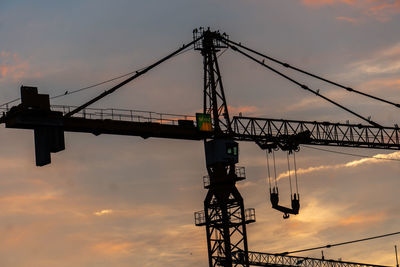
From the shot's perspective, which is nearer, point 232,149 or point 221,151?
point 221,151

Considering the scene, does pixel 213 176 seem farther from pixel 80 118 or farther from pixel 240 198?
pixel 80 118

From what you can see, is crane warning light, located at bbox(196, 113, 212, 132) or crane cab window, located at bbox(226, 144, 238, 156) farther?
crane cab window, located at bbox(226, 144, 238, 156)

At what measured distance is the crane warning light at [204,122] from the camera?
349 ft

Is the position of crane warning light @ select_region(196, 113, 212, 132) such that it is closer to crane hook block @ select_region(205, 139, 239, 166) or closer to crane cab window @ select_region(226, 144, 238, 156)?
crane hook block @ select_region(205, 139, 239, 166)

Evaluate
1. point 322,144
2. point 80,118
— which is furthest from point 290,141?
point 80,118

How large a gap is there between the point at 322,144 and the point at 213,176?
1388 cm

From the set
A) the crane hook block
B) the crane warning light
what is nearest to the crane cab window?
the crane hook block

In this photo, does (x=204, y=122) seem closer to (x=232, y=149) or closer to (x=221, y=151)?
(x=221, y=151)

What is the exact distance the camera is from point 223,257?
356 ft

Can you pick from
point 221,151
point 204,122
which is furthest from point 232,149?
point 204,122

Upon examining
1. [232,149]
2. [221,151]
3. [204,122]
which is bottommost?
[221,151]

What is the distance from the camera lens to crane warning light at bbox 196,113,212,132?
10638cm

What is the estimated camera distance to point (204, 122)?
10700 cm

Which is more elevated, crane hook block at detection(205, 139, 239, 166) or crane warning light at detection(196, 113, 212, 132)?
crane warning light at detection(196, 113, 212, 132)
